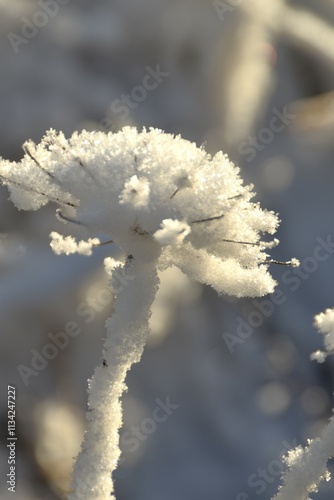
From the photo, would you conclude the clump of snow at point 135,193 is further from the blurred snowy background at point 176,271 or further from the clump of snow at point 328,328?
Result: the blurred snowy background at point 176,271

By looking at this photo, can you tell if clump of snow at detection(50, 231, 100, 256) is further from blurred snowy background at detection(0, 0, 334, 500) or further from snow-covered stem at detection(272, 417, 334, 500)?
blurred snowy background at detection(0, 0, 334, 500)

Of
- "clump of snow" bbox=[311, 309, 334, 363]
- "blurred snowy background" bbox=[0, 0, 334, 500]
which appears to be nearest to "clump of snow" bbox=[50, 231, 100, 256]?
"clump of snow" bbox=[311, 309, 334, 363]

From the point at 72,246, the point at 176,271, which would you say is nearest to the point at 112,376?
the point at 72,246

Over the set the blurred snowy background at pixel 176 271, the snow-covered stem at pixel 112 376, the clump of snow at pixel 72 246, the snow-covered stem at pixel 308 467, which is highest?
the blurred snowy background at pixel 176 271

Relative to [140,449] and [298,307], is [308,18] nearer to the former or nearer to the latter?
[298,307]

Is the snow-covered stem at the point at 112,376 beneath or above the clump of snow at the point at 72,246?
beneath

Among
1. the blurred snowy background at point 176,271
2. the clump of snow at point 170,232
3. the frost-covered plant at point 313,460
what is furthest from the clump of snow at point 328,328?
the blurred snowy background at point 176,271

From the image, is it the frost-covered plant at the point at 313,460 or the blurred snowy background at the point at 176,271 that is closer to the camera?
the frost-covered plant at the point at 313,460
